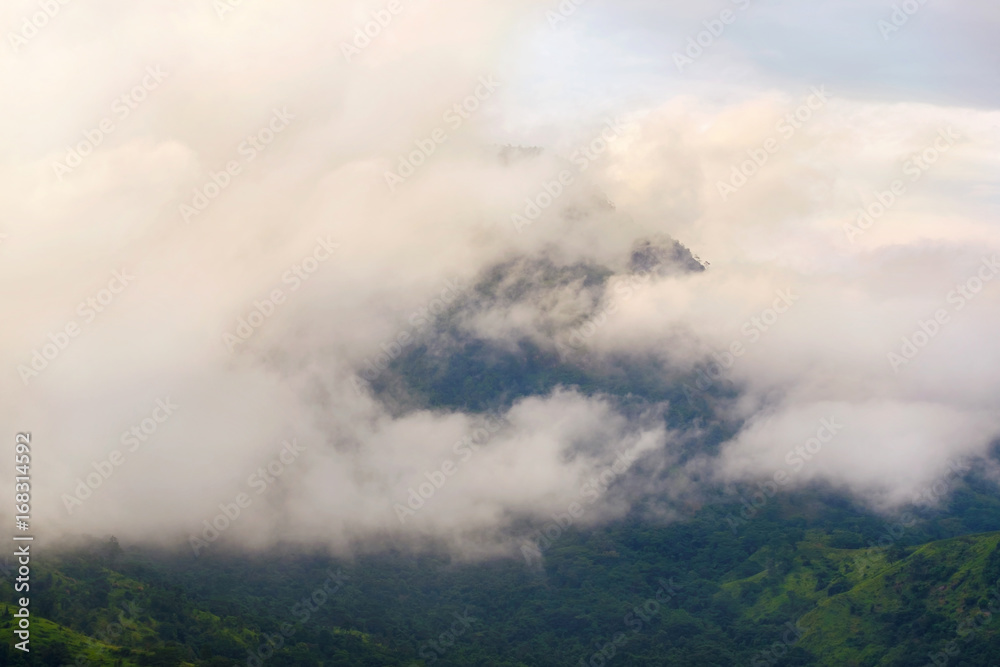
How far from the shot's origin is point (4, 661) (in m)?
199

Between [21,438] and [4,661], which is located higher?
[21,438]

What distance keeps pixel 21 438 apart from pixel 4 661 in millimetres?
46969

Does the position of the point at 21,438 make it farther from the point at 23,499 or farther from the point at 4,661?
the point at 4,661

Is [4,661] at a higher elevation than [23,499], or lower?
lower

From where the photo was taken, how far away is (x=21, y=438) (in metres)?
195

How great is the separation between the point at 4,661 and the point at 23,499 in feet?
157

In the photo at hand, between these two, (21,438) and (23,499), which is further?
(21,438)

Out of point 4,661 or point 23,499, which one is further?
point 4,661

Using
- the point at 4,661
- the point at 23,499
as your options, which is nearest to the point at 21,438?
the point at 23,499

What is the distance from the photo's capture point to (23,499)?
174250mm
